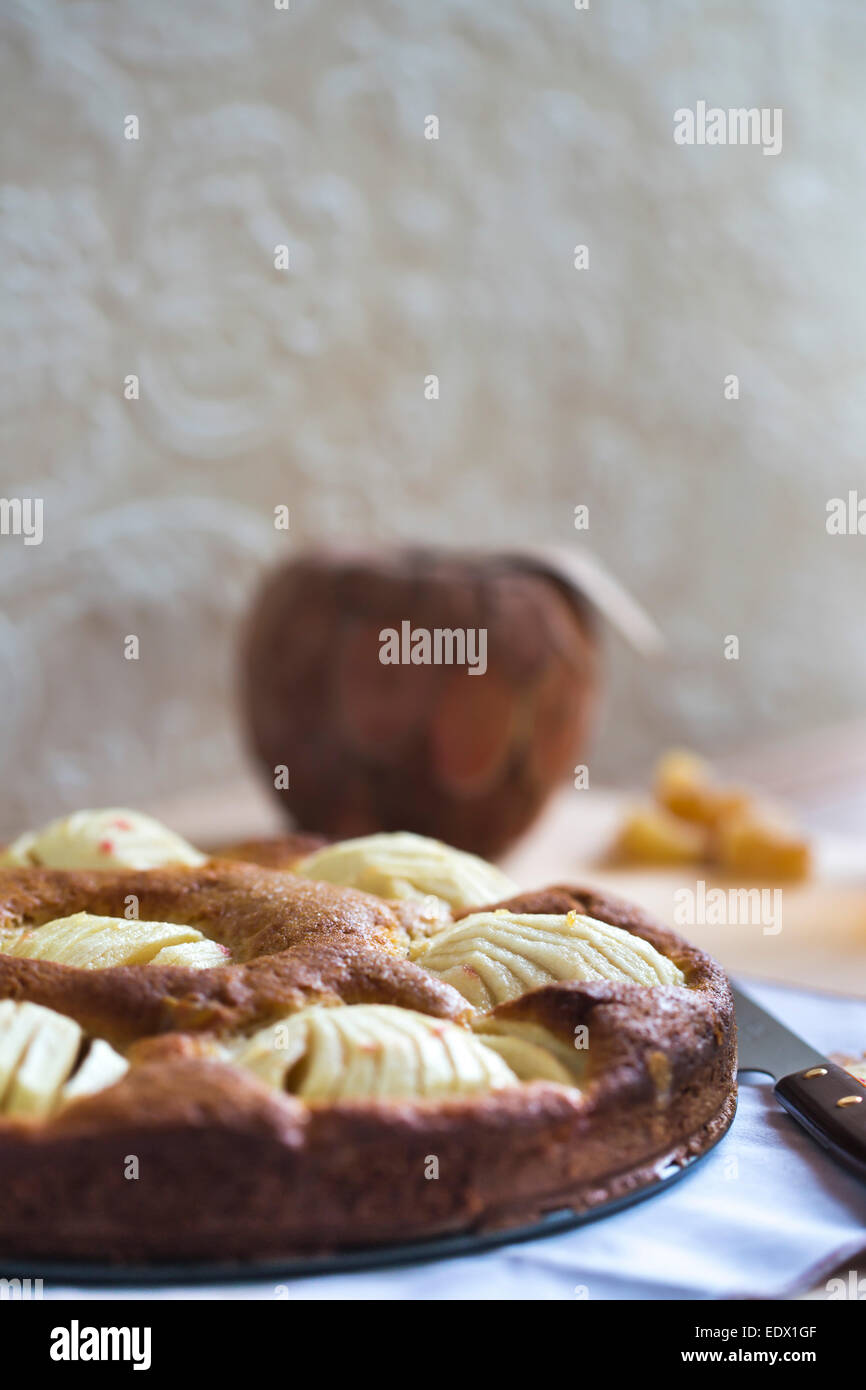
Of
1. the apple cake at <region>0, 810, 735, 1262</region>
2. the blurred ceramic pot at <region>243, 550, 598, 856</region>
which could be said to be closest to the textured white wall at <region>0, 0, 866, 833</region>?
the blurred ceramic pot at <region>243, 550, 598, 856</region>

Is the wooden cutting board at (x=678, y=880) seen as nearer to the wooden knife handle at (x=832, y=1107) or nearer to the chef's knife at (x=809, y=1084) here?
the chef's knife at (x=809, y=1084)

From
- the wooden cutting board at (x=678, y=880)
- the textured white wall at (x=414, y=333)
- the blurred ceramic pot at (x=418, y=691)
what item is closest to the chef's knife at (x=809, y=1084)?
the wooden cutting board at (x=678, y=880)

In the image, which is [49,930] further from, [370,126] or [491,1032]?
[370,126]

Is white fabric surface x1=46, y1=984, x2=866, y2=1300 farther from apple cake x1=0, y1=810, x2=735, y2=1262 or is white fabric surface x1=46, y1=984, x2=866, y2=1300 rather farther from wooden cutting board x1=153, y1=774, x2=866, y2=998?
wooden cutting board x1=153, y1=774, x2=866, y2=998

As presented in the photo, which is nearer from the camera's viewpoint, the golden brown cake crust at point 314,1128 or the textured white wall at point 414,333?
the golden brown cake crust at point 314,1128

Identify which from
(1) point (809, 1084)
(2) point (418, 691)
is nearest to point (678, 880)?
(2) point (418, 691)

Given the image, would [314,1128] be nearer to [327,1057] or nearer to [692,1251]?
[327,1057]
